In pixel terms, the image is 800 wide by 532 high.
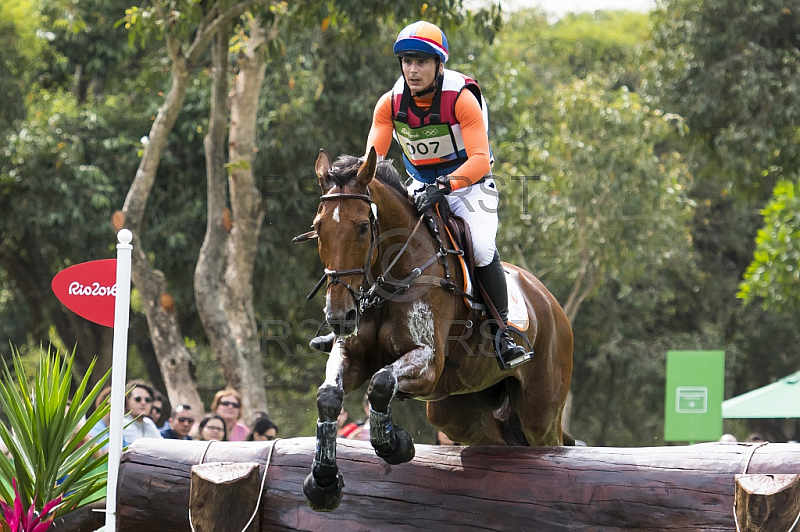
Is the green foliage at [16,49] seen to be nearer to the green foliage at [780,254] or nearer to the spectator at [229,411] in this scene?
the spectator at [229,411]

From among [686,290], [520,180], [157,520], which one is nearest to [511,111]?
[520,180]

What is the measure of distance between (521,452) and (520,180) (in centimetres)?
1007

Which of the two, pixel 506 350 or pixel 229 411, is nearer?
pixel 506 350

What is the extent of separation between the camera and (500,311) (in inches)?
206

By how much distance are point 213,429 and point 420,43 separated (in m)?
4.13

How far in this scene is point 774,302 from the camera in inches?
548

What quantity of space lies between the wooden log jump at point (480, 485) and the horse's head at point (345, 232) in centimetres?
112

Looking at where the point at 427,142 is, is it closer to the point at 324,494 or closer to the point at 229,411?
the point at 324,494

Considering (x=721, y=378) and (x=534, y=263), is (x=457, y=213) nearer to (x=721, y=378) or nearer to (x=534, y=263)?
(x=721, y=378)

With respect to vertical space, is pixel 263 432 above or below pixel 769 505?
below

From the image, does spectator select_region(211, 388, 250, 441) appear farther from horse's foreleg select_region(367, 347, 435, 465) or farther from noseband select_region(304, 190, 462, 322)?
horse's foreleg select_region(367, 347, 435, 465)

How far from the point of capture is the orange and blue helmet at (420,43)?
194 inches

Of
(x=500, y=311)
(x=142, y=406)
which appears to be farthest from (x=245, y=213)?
(x=500, y=311)

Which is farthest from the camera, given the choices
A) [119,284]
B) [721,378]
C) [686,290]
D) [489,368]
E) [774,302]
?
[686,290]
